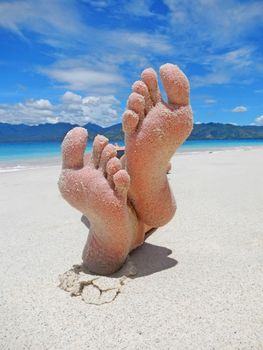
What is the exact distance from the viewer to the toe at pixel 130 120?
5.84 ft

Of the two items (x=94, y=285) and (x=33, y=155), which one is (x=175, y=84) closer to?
(x=94, y=285)

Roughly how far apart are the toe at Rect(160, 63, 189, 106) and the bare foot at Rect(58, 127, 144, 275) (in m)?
0.40

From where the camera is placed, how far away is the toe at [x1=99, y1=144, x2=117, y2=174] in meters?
1.74

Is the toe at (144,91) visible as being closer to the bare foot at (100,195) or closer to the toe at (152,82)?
the toe at (152,82)

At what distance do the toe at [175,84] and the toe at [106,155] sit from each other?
1.27 ft

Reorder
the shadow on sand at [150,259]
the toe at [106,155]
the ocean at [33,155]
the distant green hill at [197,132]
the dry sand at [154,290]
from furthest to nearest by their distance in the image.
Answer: the distant green hill at [197,132]
the ocean at [33,155]
the shadow on sand at [150,259]
the toe at [106,155]
the dry sand at [154,290]

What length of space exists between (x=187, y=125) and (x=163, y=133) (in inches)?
5.6

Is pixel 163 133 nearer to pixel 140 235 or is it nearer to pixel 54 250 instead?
pixel 140 235

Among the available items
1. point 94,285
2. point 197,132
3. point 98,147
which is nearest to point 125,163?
point 98,147

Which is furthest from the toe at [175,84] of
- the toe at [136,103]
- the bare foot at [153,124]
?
the toe at [136,103]

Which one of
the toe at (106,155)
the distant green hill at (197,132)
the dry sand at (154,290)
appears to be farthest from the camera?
the distant green hill at (197,132)

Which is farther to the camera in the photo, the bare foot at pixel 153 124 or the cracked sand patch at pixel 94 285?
the bare foot at pixel 153 124

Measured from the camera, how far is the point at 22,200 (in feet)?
13.6

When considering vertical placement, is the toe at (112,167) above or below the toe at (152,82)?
below
